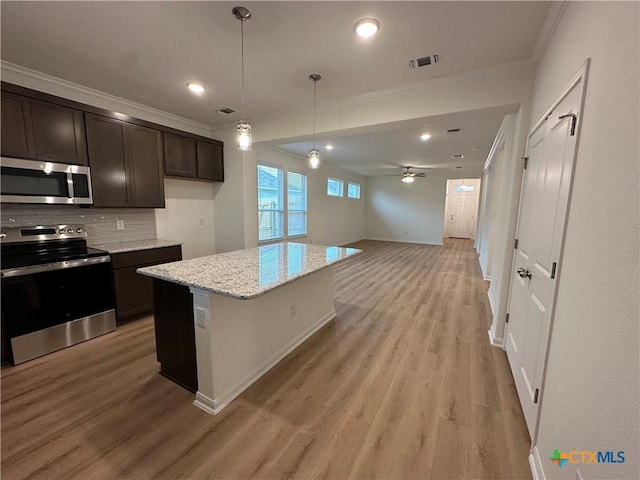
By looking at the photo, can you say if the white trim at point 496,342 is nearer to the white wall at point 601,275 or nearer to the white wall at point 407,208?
the white wall at point 601,275

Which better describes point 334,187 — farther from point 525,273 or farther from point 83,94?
point 525,273

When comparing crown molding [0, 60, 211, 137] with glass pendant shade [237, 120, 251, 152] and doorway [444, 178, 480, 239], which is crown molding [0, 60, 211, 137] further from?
doorway [444, 178, 480, 239]

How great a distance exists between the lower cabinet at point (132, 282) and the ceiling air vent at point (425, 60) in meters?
3.36

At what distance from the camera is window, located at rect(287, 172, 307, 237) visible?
Result: 635cm

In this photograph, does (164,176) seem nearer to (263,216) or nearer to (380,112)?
(263,216)

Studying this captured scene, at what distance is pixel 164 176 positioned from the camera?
3.52 m

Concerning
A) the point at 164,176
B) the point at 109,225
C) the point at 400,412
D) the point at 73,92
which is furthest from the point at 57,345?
the point at 400,412

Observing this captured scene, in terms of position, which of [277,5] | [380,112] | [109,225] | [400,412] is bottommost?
[400,412]

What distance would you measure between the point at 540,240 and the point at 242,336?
2.17 metres

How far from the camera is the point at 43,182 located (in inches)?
98.8

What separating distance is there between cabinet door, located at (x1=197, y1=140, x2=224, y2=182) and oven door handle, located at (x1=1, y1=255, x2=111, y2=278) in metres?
1.77

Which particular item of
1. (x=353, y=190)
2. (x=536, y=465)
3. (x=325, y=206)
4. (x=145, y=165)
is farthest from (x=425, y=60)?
(x=353, y=190)

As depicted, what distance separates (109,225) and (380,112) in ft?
11.6

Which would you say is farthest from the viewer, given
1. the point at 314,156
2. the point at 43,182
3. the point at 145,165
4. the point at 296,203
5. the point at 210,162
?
the point at 296,203
